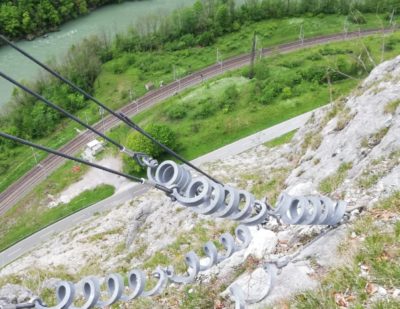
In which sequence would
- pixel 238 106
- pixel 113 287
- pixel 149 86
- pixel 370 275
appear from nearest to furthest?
pixel 370 275, pixel 113 287, pixel 238 106, pixel 149 86

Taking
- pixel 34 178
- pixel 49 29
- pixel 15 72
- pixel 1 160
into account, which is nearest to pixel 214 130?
pixel 34 178

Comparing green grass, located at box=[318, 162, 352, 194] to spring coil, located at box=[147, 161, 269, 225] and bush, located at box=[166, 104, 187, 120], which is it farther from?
bush, located at box=[166, 104, 187, 120]

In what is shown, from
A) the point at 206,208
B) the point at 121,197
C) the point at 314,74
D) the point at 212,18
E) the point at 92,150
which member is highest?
the point at 206,208

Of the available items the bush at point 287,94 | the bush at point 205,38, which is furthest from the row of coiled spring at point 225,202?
the bush at point 205,38

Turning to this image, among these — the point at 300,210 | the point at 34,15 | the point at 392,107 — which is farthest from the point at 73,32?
the point at 300,210

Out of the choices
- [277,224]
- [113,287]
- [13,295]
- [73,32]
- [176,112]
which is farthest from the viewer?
[73,32]

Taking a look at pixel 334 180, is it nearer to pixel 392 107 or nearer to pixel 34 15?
pixel 392 107

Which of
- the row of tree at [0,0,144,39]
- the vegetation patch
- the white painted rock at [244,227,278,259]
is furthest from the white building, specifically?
the white painted rock at [244,227,278,259]
